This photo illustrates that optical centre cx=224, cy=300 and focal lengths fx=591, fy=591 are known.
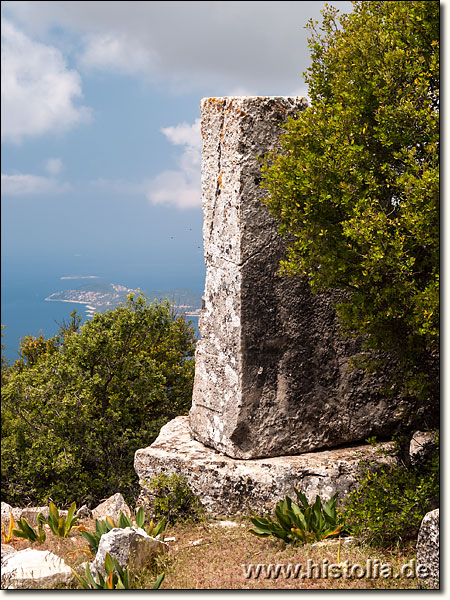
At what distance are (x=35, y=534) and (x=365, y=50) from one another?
6.40 m

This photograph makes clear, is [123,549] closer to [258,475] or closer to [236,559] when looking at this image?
[236,559]

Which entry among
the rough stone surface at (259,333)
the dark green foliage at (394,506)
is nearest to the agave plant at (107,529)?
the rough stone surface at (259,333)

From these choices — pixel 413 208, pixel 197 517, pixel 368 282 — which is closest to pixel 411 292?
pixel 368 282

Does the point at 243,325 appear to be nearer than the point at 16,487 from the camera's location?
Yes

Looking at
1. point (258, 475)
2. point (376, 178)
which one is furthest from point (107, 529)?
point (376, 178)

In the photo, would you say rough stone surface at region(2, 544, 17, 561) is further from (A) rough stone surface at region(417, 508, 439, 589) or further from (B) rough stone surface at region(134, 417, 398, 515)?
(A) rough stone surface at region(417, 508, 439, 589)

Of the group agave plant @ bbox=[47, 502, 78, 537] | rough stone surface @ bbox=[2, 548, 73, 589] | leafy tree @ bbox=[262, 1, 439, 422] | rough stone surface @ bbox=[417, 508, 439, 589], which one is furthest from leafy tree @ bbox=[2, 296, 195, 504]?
rough stone surface @ bbox=[417, 508, 439, 589]

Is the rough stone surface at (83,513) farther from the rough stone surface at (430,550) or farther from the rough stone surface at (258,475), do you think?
the rough stone surface at (430,550)

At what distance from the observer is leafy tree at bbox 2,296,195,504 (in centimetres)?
1228

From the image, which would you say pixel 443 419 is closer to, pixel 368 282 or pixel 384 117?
pixel 368 282

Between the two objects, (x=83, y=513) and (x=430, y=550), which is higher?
(x=430, y=550)

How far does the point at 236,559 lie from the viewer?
5.92 m

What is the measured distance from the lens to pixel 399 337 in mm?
6016

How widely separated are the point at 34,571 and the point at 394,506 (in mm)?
3576
